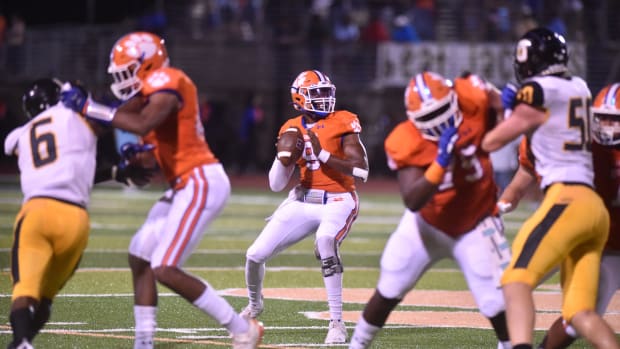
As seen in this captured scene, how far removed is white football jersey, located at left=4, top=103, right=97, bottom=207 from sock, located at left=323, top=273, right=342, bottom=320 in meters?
2.13

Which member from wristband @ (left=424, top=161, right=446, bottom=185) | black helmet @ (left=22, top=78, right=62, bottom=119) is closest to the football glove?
black helmet @ (left=22, top=78, right=62, bottom=119)

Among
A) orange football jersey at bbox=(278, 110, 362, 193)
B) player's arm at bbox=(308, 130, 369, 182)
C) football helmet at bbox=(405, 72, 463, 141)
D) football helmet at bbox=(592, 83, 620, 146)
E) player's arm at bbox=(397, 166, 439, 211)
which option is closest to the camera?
player's arm at bbox=(397, 166, 439, 211)

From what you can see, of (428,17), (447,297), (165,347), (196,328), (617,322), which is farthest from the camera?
(428,17)

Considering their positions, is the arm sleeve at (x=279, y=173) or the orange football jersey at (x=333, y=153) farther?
the orange football jersey at (x=333, y=153)

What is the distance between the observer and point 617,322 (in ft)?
30.6

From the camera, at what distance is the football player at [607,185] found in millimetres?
6805

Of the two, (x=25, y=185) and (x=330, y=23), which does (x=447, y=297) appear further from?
(x=330, y=23)

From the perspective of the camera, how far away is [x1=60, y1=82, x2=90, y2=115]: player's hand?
6.64 metres

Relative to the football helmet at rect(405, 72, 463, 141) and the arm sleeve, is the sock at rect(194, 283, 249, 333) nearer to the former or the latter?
the football helmet at rect(405, 72, 463, 141)

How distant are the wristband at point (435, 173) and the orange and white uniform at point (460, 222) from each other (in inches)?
7.0

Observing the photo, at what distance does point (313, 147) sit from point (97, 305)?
7.45 feet

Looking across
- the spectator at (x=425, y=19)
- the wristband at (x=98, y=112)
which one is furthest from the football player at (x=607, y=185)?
the spectator at (x=425, y=19)

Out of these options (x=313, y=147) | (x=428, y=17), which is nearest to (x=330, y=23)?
(x=428, y=17)

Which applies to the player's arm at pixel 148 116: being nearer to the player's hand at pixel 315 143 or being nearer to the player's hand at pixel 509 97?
the player's hand at pixel 509 97
